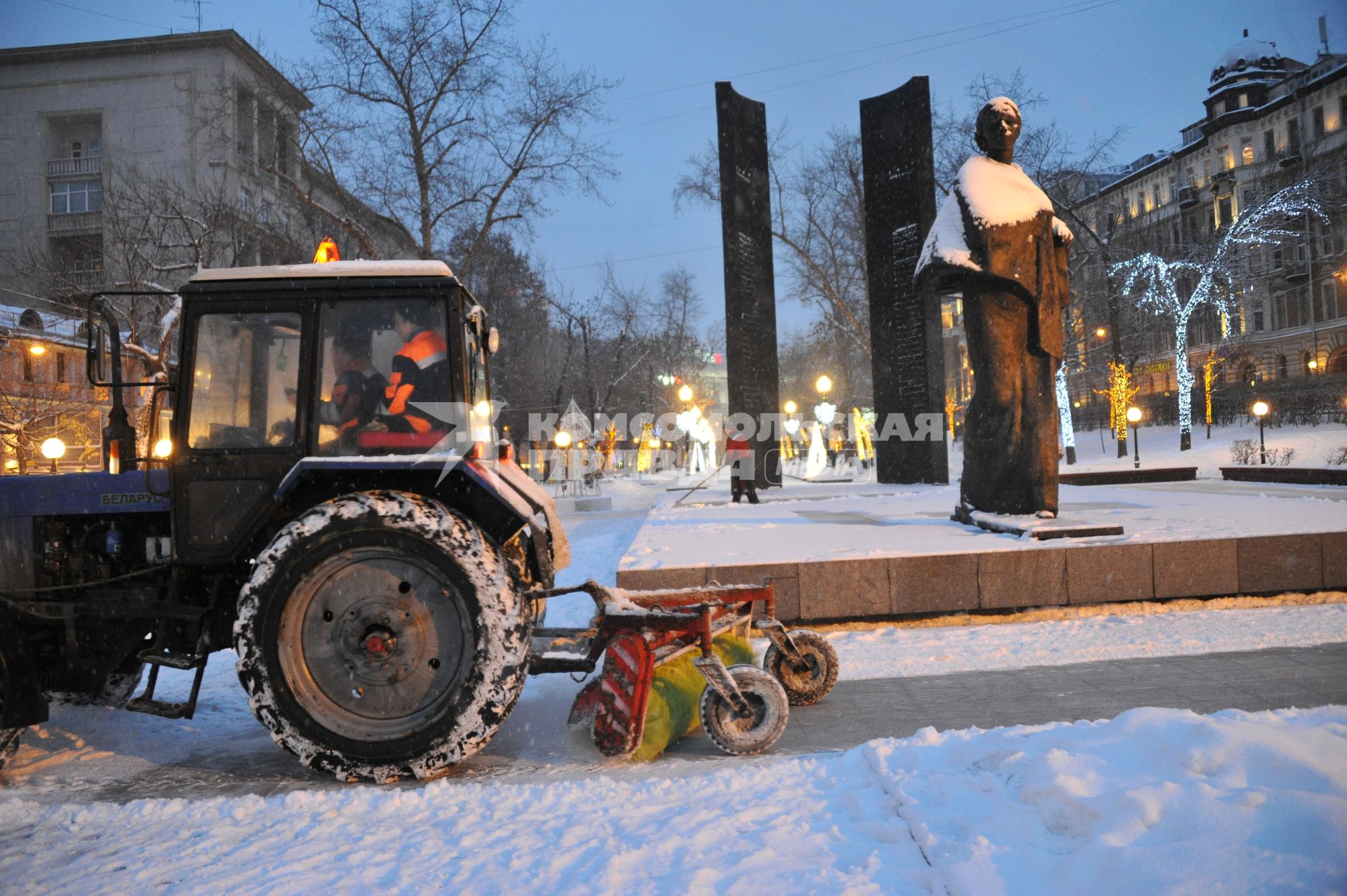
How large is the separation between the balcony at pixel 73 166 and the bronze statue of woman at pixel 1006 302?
48.2 metres

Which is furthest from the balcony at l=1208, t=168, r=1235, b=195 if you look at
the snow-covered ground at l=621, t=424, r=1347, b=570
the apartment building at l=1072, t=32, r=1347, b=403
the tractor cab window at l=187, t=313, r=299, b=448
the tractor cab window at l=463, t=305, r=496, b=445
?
the tractor cab window at l=187, t=313, r=299, b=448

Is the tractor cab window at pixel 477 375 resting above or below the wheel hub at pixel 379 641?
above

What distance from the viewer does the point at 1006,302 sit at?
354 inches

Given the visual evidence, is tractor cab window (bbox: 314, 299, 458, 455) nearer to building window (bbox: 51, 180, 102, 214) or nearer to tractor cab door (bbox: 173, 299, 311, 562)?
tractor cab door (bbox: 173, 299, 311, 562)

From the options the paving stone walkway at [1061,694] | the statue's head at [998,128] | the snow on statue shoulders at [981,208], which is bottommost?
the paving stone walkway at [1061,694]

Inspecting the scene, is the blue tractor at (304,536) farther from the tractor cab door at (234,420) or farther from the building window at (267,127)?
the building window at (267,127)

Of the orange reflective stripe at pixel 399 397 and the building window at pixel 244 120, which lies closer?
the orange reflective stripe at pixel 399 397

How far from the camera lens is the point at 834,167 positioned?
36.3 meters

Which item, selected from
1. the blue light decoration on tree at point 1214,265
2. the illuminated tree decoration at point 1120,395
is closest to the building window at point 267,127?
the blue light decoration on tree at point 1214,265

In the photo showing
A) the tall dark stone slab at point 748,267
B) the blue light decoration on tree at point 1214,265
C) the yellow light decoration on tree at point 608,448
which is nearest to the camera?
the tall dark stone slab at point 748,267

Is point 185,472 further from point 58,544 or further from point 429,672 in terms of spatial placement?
point 429,672

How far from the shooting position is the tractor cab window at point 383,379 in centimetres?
452

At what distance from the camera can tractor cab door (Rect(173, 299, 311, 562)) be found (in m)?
4.47

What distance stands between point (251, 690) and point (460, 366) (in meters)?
1.83
